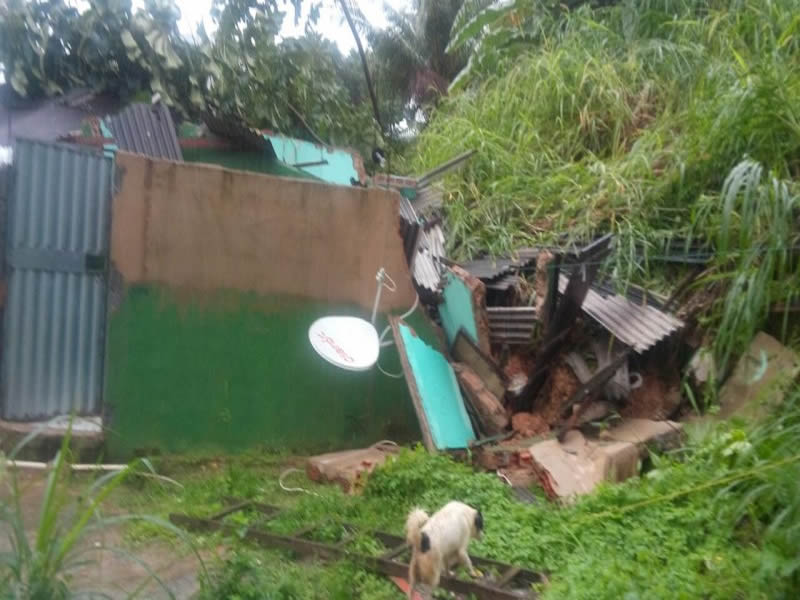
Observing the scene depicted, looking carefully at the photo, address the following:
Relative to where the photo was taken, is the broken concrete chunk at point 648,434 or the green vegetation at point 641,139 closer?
the green vegetation at point 641,139

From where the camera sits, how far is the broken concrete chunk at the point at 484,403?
6074 mm

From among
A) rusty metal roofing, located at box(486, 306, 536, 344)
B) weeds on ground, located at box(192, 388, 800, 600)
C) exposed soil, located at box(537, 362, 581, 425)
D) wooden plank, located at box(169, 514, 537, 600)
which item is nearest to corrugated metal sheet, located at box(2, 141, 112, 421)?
wooden plank, located at box(169, 514, 537, 600)

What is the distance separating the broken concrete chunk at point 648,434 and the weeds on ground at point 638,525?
11.0 inches

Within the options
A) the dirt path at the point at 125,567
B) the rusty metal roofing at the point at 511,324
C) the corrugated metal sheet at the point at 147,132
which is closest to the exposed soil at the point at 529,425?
the rusty metal roofing at the point at 511,324

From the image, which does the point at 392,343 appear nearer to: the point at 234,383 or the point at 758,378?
the point at 234,383

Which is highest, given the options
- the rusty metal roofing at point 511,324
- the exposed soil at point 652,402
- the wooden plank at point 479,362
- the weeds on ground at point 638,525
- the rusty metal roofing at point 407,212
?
the rusty metal roofing at point 407,212

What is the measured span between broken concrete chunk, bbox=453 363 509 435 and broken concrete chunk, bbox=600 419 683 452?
895 millimetres

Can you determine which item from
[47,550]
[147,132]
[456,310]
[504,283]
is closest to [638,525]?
[47,550]

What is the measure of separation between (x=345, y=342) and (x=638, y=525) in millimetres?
2259

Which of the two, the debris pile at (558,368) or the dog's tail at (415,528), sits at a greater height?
the debris pile at (558,368)

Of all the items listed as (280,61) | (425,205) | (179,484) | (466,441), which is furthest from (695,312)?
(280,61)

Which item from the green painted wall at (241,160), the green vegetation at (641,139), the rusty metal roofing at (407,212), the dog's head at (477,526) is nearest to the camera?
the dog's head at (477,526)

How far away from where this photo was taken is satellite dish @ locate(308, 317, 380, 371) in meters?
5.09

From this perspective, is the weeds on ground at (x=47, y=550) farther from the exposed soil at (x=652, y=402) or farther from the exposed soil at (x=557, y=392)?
the exposed soil at (x=652, y=402)
